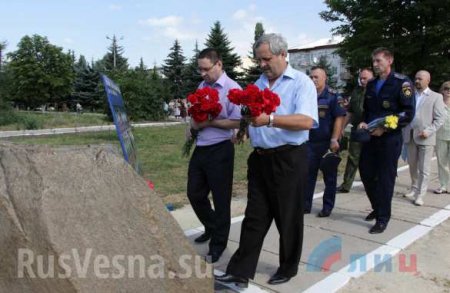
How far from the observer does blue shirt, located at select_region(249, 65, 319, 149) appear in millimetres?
3291

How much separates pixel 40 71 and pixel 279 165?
55609mm

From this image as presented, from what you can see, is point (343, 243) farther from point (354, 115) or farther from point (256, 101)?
point (354, 115)

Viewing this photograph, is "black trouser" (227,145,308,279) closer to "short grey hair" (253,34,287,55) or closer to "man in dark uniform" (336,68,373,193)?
"short grey hair" (253,34,287,55)

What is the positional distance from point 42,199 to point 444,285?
10.3ft

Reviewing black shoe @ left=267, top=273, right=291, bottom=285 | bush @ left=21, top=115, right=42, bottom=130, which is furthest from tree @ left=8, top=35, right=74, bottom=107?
black shoe @ left=267, top=273, right=291, bottom=285

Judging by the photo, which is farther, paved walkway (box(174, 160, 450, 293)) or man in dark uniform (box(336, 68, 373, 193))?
man in dark uniform (box(336, 68, 373, 193))

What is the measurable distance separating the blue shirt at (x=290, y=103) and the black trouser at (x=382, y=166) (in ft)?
6.52

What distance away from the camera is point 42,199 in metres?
2.68

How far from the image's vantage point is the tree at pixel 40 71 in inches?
2116

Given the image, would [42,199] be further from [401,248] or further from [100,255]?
[401,248]

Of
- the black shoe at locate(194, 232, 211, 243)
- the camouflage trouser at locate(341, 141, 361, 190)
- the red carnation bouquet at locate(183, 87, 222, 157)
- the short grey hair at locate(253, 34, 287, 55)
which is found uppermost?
the short grey hair at locate(253, 34, 287, 55)

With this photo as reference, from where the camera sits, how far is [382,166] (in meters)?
5.07

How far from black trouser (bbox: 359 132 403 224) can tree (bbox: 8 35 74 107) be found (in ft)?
175

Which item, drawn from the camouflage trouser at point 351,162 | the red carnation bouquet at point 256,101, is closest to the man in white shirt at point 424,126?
the camouflage trouser at point 351,162
